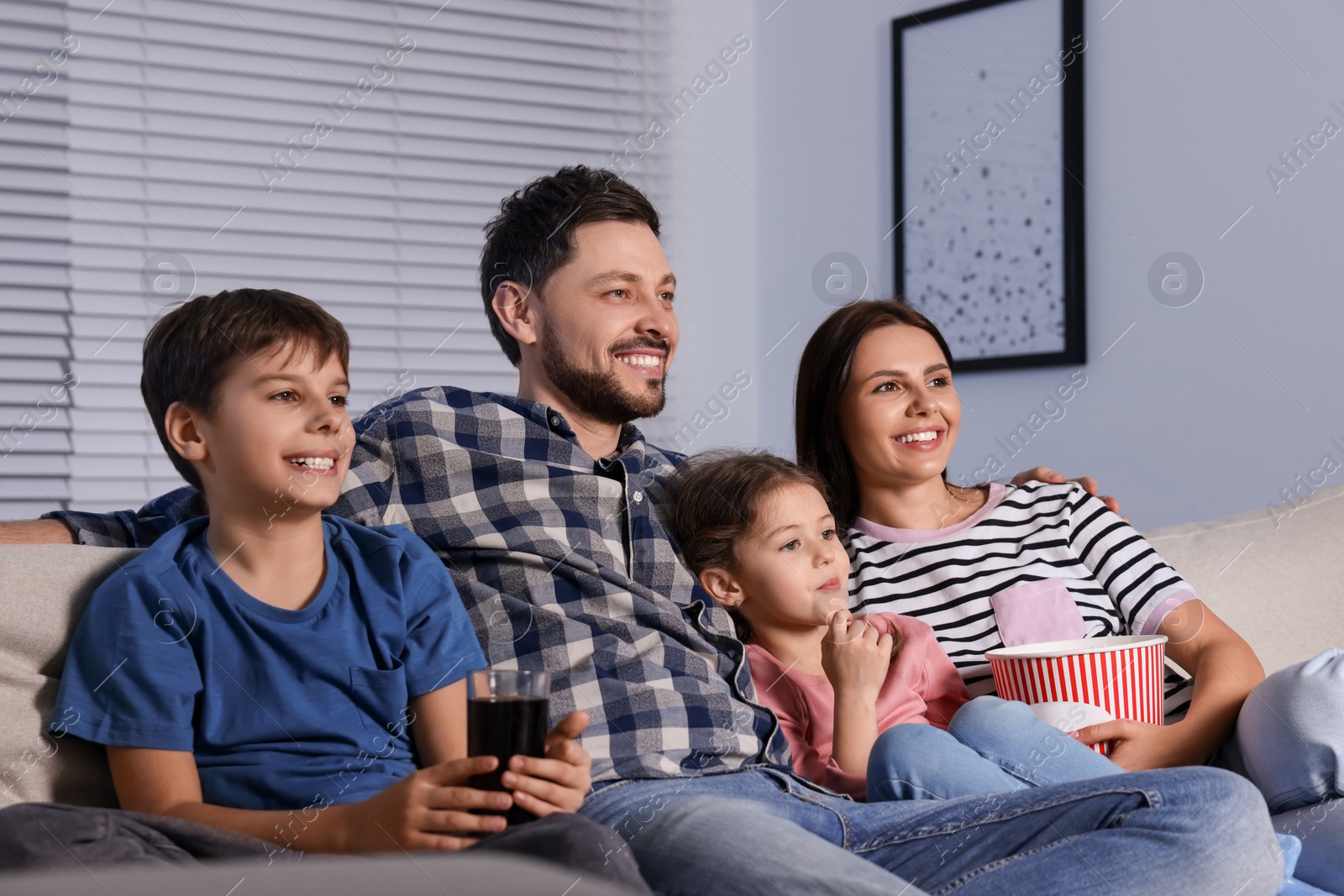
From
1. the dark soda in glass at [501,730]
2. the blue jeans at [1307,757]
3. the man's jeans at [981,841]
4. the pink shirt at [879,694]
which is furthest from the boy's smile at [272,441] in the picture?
the blue jeans at [1307,757]

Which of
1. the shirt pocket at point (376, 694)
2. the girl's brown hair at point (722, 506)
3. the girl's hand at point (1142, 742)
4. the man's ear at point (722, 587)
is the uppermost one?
the girl's brown hair at point (722, 506)

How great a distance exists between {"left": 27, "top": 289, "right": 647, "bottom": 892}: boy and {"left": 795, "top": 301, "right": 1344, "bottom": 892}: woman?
748mm

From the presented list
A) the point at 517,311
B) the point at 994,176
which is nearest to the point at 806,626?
the point at 517,311

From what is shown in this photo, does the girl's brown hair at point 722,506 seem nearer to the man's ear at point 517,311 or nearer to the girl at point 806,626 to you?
the girl at point 806,626

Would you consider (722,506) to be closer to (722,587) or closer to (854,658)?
(722,587)

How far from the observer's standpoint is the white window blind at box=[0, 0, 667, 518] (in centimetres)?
276

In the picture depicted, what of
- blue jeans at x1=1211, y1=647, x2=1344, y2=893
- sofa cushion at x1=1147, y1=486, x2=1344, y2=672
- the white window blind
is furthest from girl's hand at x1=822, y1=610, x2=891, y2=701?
the white window blind

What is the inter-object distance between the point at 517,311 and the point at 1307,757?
1191mm

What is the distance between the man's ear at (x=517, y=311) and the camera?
181 cm

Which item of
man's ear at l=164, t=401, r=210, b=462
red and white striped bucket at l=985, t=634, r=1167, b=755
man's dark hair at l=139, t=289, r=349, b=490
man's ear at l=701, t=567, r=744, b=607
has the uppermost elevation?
man's dark hair at l=139, t=289, r=349, b=490

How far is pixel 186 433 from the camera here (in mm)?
1300

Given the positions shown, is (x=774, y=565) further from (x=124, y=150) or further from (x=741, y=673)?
(x=124, y=150)

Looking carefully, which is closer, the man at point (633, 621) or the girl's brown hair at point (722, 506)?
the man at point (633, 621)

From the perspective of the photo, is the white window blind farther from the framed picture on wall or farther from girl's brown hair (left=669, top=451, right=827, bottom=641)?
girl's brown hair (left=669, top=451, right=827, bottom=641)
